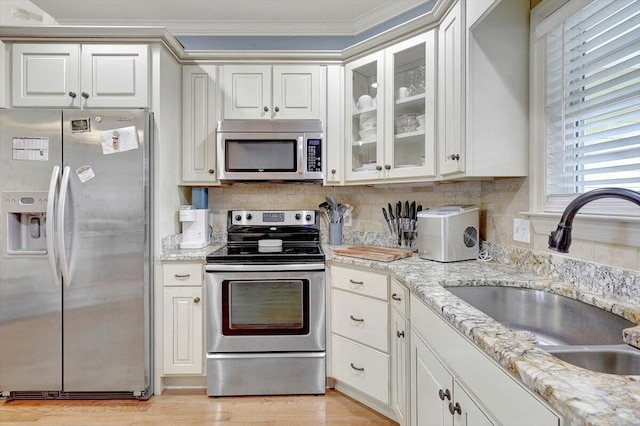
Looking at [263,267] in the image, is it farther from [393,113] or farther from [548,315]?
[548,315]

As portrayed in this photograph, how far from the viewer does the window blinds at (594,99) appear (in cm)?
114

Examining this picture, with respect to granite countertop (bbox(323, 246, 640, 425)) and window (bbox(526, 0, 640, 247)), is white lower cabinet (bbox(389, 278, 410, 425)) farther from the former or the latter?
window (bbox(526, 0, 640, 247))

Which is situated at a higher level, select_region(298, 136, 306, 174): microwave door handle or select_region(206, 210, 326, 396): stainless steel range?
select_region(298, 136, 306, 174): microwave door handle

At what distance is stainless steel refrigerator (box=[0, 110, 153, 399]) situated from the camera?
2008 mm

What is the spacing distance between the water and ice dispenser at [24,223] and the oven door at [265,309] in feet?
3.39

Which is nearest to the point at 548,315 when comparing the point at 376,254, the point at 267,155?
the point at 376,254

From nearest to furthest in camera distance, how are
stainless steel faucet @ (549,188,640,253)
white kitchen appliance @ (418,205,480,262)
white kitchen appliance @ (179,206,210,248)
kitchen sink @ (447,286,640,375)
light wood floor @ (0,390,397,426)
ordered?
kitchen sink @ (447,286,640,375) → stainless steel faucet @ (549,188,640,253) → white kitchen appliance @ (418,205,480,262) → light wood floor @ (0,390,397,426) → white kitchen appliance @ (179,206,210,248)

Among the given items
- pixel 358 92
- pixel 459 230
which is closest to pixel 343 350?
pixel 459 230

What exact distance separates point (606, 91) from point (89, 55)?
9.01ft

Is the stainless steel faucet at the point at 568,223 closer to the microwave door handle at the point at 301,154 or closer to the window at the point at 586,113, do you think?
the window at the point at 586,113

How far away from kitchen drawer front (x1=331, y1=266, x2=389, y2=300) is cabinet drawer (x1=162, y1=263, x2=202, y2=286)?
0.87m

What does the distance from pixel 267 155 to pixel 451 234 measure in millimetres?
1349

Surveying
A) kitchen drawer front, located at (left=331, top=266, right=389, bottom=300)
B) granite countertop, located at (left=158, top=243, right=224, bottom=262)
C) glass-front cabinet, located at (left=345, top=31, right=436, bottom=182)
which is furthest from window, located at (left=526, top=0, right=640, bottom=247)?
granite countertop, located at (left=158, top=243, right=224, bottom=262)

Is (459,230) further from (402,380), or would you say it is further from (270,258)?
(270,258)
